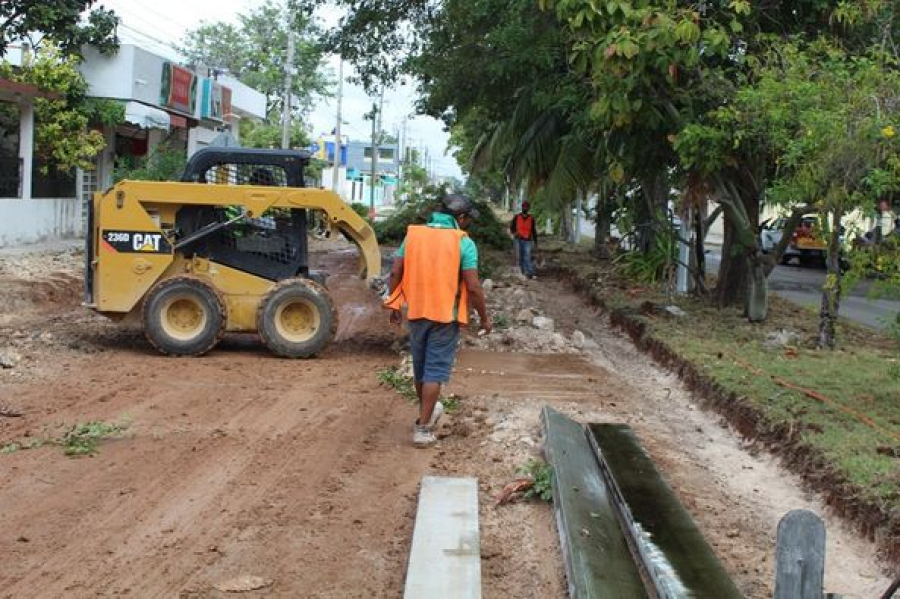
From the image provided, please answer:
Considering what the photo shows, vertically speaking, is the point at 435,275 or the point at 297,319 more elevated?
the point at 435,275

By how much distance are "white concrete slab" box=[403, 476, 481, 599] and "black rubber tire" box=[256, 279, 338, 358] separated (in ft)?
17.1

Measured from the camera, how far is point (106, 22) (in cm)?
2367

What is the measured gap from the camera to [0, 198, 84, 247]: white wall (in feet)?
67.3

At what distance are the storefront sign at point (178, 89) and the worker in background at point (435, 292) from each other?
65.8ft

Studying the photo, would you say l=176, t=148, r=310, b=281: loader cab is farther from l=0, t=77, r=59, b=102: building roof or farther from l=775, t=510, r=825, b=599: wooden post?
l=0, t=77, r=59, b=102: building roof

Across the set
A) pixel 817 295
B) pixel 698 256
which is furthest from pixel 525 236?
pixel 817 295

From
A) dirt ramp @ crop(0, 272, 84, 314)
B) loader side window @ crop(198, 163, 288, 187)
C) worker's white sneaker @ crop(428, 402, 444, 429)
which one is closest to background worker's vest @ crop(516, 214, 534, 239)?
dirt ramp @ crop(0, 272, 84, 314)

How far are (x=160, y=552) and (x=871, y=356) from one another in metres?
9.22

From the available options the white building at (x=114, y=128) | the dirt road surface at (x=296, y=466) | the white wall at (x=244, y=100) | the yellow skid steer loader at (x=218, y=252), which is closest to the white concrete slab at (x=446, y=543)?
the dirt road surface at (x=296, y=466)

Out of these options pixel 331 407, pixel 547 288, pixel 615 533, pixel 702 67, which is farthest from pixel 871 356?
pixel 547 288

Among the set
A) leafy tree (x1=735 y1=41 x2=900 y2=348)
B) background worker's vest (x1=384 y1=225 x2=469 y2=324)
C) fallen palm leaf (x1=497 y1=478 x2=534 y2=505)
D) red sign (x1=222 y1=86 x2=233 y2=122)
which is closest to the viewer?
fallen palm leaf (x1=497 y1=478 x2=534 y2=505)

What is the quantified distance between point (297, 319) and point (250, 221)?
49.0 inches

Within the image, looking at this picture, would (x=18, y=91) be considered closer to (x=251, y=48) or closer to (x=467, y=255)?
(x=467, y=255)

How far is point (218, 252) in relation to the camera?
39.4ft
